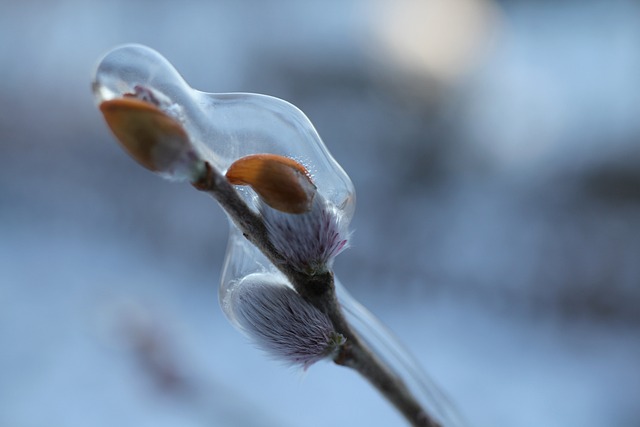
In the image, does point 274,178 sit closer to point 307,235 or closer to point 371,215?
point 307,235

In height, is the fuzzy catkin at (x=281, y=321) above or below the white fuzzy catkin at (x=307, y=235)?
below

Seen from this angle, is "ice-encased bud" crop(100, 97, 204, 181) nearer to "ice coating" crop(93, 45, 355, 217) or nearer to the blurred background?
"ice coating" crop(93, 45, 355, 217)

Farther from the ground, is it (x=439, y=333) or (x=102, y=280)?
(x=439, y=333)

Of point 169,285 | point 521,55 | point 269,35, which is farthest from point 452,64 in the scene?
point 169,285

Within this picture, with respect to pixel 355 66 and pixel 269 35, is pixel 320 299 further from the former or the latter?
pixel 269 35

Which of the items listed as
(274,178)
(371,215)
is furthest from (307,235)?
(371,215)

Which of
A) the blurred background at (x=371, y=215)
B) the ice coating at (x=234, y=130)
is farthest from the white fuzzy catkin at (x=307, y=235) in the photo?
the blurred background at (x=371, y=215)

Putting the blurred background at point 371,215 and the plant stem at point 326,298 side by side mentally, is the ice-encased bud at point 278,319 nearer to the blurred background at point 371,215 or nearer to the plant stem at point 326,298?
the plant stem at point 326,298
